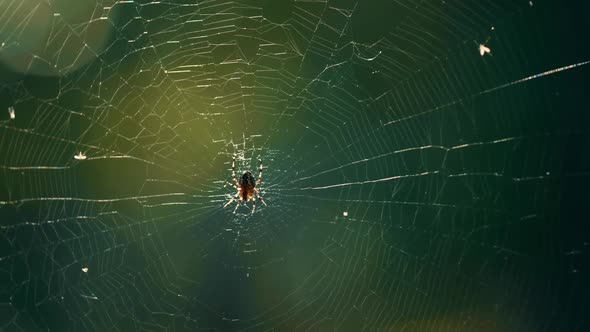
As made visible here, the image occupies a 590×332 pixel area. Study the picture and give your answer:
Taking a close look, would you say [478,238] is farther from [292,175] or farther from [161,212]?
[161,212]

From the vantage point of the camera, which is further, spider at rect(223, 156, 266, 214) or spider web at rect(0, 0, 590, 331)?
spider web at rect(0, 0, 590, 331)

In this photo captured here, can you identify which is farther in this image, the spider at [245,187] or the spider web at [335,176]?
the spider web at [335,176]

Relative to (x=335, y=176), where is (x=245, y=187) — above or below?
below

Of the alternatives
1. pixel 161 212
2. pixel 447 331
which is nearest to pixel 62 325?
pixel 161 212

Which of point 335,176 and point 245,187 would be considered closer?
point 245,187
